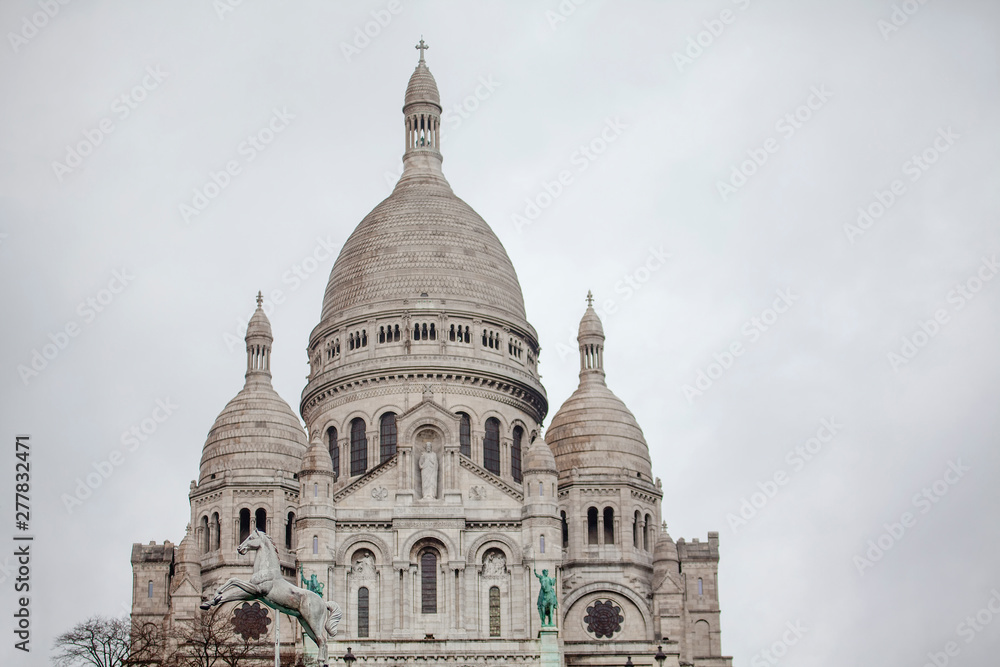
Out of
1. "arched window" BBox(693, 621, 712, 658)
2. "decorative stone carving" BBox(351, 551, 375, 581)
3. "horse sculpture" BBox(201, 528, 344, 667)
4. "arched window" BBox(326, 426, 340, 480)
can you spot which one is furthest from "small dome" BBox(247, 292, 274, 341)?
"horse sculpture" BBox(201, 528, 344, 667)

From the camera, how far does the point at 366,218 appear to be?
106m

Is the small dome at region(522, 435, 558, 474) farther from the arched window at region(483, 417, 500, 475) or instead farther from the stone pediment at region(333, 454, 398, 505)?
the arched window at region(483, 417, 500, 475)

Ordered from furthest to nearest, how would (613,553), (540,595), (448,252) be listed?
1. (448,252)
2. (613,553)
3. (540,595)

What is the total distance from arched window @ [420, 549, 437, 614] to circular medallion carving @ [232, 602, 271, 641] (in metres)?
8.96

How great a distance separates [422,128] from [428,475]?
27282mm

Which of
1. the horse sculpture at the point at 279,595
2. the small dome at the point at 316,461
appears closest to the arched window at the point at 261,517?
the small dome at the point at 316,461

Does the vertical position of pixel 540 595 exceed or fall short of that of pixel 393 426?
it falls short

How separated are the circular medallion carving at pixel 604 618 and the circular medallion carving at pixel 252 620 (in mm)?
14707

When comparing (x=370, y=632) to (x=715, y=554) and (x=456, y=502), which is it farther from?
(x=715, y=554)

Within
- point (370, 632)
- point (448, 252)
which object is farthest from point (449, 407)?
point (370, 632)

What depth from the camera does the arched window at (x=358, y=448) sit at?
96500 millimetres

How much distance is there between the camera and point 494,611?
8506 centimetres

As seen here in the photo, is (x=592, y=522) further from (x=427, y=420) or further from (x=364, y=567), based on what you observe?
(x=364, y=567)

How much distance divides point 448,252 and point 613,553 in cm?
1849
